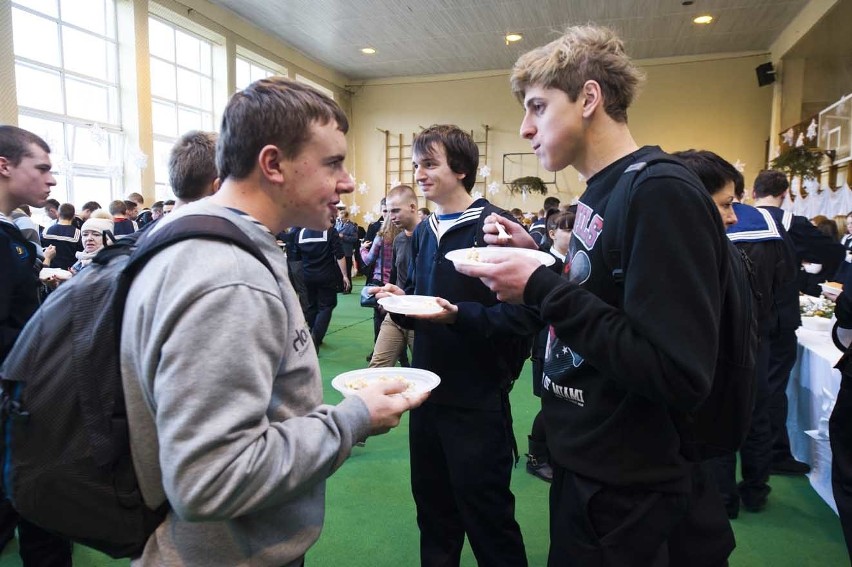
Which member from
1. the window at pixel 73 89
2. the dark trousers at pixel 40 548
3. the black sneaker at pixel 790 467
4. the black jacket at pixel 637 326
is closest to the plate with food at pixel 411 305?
the black jacket at pixel 637 326

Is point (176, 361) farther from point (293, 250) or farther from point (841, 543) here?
point (293, 250)

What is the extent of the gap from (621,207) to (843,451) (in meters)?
1.79

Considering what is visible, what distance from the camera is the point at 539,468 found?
3.35 meters

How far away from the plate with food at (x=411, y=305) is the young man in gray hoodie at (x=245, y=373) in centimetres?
70

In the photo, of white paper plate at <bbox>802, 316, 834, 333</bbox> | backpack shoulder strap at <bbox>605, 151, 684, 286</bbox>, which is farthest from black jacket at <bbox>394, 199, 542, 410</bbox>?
white paper plate at <bbox>802, 316, 834, 333</bbox>

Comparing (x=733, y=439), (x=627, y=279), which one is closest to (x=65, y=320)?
(x=627, y=279)

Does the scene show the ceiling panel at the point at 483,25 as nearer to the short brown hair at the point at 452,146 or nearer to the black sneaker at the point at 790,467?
the black sneaker at the point at 790,467

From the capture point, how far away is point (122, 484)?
934mm

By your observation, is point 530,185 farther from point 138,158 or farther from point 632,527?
point 632,527

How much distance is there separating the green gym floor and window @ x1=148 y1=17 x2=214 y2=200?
30.7 feet

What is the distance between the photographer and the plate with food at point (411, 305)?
1856 mm

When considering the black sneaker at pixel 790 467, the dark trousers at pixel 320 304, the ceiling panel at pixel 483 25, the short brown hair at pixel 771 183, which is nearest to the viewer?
the black sneaker at pixel 790 467

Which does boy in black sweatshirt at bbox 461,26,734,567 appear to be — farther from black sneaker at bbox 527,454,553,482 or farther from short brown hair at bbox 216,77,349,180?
black sneaker at bbox 527,454,553,482

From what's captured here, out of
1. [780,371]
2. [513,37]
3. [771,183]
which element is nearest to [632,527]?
[780,371]
